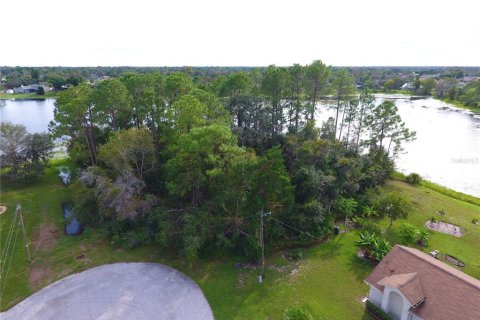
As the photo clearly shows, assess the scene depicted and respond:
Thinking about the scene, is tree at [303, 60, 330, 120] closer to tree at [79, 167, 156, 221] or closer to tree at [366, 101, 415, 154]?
tree at [366, 101, 415, 154]

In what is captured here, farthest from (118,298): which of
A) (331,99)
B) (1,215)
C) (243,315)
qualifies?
(331,99)

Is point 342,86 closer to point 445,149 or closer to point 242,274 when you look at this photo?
point 445,149

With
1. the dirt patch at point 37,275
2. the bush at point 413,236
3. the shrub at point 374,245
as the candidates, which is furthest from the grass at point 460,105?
the dirt patch at point 37,275

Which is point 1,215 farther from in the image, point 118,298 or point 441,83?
point 441,83

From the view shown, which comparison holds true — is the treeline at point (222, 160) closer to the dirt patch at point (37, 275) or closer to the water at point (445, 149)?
the dirt patch at point (37, 275)

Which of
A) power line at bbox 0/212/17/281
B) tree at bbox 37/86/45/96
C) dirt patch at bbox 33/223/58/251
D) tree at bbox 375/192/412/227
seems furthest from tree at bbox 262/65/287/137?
tree at bbox 37/86/45/96

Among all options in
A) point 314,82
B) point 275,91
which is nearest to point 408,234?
point 314,82
